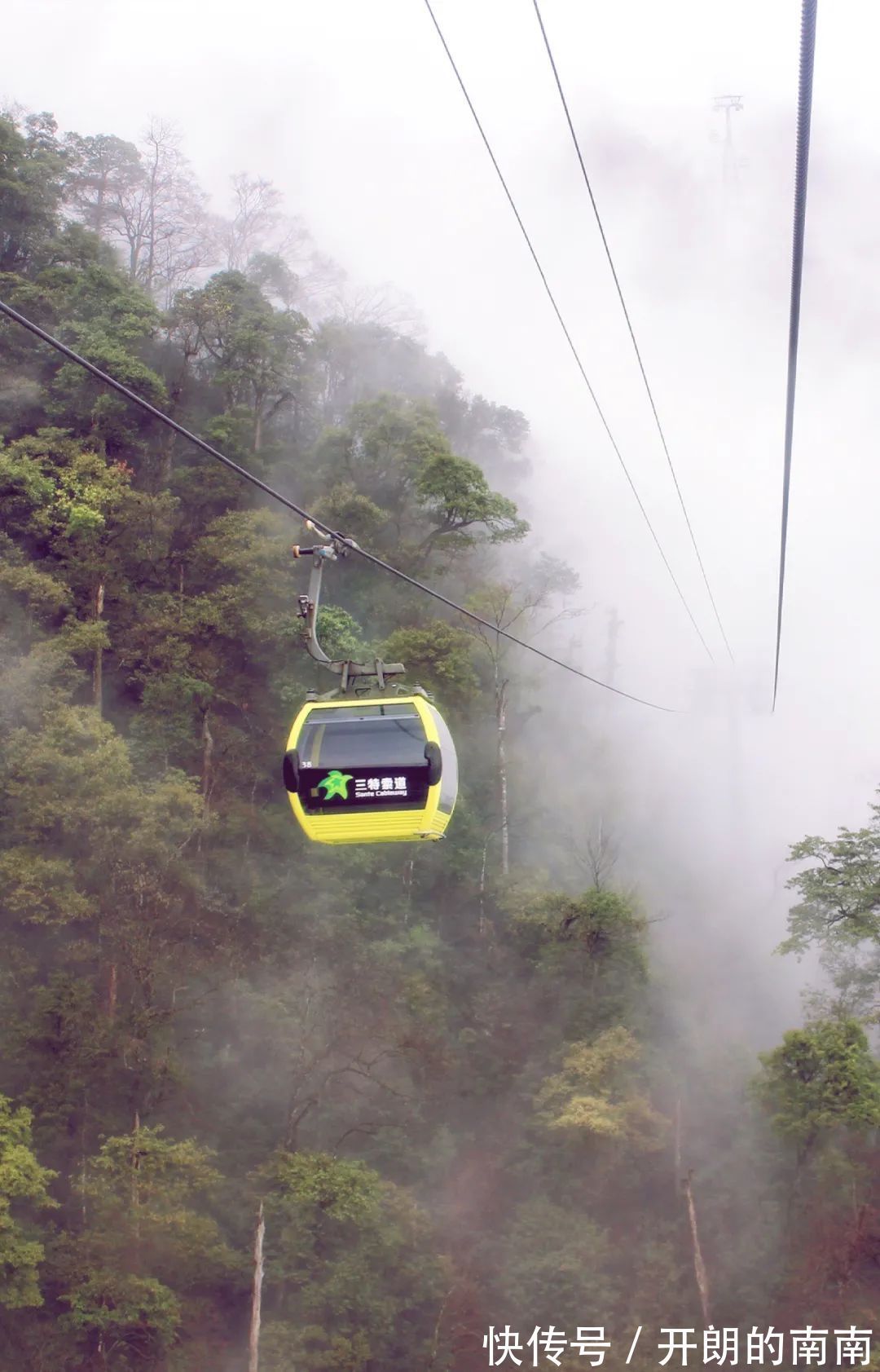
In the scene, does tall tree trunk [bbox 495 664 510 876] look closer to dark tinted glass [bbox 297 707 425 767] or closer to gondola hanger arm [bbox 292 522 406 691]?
gondola hanger arm [bbox 292 522 406 691]

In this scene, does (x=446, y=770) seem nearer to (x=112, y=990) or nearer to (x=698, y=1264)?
(x=112, y=990)

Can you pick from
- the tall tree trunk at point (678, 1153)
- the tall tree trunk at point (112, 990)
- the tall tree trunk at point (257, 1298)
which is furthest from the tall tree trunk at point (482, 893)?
the tall tree trunk at point (257, 1298)

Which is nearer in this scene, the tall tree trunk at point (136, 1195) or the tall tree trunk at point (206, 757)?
the tall tree trunk at point (136, 1195)

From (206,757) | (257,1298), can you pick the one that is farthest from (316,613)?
(206,757)

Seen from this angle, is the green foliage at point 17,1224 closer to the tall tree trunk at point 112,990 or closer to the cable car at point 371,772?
the tall tree trunk at point 112,990

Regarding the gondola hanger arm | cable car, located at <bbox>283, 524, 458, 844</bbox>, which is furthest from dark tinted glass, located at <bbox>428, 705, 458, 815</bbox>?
the gondola hanger arm

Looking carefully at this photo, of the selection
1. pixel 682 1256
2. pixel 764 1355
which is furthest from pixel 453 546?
pixel 764 1355
